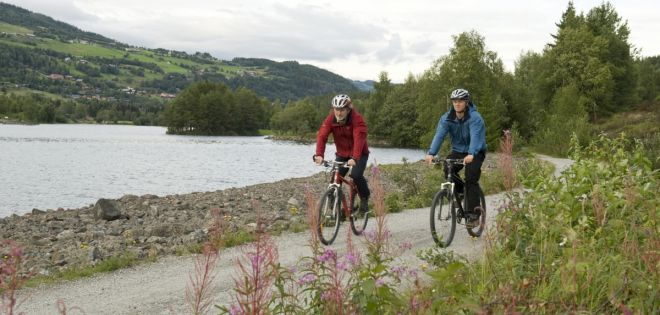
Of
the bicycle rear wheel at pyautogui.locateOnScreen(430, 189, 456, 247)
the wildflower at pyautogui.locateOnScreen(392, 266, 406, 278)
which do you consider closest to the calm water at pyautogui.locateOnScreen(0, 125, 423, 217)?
the bicycle rear wheel at pyautogui.locateOnScreen(430, 189, 456, 247)

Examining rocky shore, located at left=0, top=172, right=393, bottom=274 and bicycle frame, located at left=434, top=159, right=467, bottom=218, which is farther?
rocky shore, located at left=0, top=172, right=393, bottom=274

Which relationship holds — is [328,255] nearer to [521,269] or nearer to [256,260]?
[256,260]

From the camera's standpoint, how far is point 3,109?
151 meters

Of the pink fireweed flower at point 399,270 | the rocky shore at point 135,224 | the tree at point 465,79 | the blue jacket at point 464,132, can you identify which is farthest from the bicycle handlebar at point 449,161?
the tree at point 465,79

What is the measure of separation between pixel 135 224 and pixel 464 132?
34.2 feet

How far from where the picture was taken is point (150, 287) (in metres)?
8.16

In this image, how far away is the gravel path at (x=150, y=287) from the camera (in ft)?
23.5

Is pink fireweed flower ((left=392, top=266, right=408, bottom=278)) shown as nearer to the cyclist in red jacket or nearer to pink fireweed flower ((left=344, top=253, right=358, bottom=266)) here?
pink fireweed flower ((left=344, top=253, right=358, bottom=266))

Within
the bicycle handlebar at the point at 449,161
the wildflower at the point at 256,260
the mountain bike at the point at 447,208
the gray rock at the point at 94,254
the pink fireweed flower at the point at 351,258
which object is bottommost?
the gray rock at the point at 94,254

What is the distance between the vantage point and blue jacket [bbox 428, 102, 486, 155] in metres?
9.30

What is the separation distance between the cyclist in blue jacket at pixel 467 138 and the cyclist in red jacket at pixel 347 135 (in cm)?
117

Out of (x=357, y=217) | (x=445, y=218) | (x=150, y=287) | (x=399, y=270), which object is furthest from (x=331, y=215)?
(x=399, y=270)

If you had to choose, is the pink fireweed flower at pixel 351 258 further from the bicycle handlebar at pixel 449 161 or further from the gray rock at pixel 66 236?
the gray rock at pixel 66 236

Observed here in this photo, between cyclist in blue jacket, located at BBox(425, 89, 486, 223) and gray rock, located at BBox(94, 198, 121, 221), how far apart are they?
11.7m
